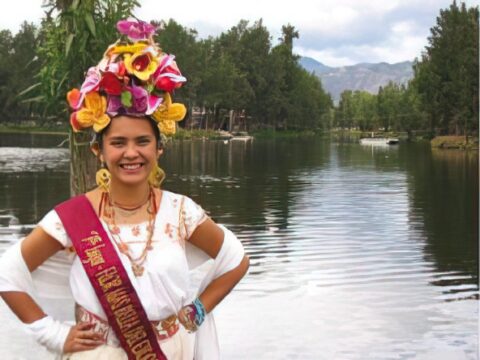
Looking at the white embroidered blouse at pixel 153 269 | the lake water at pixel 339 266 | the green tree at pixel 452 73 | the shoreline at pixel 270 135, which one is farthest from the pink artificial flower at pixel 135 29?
the green tree at pixel 452 73

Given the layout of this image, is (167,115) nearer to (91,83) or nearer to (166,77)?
(166,77)

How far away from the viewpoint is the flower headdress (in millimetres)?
2389

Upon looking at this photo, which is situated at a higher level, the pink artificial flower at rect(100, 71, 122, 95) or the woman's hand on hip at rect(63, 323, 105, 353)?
the pink artificial flower at rect(100, 71, 122, 95)

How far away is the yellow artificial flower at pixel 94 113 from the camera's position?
2.39 metres

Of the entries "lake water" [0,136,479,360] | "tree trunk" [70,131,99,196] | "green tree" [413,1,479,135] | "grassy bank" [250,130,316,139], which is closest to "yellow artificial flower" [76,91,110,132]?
"tree trunk" [70,131,99,196]

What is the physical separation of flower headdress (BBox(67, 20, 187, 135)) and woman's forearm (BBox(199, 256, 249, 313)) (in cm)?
53

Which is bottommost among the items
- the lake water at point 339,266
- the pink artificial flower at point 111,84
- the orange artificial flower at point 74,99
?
the lake water at point 339,266

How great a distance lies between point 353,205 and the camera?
1770cm

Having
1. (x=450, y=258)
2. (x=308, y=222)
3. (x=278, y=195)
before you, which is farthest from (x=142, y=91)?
(x=278, y=195)

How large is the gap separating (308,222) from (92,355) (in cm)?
1234

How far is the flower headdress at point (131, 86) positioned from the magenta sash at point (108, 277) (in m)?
0.30

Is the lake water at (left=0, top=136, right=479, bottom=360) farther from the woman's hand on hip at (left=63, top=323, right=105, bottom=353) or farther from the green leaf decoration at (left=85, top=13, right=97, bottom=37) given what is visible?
the woman's hand on hip at (left=63, top=323, right=105, bottom=353)

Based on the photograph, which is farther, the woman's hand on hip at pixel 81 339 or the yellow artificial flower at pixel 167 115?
the yellow artificial flower at pixel 167 115

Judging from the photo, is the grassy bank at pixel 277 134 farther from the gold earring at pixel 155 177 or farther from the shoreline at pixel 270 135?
the gold earring at pixel 155 177
